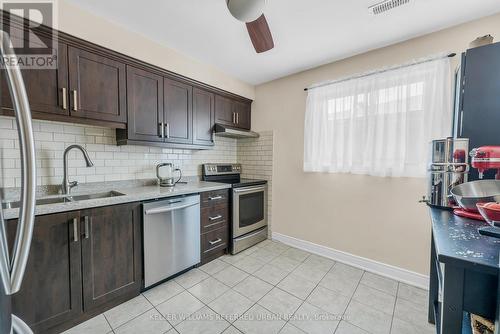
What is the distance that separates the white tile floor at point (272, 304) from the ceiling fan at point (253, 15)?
216 cm

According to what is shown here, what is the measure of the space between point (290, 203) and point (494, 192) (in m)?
2.11

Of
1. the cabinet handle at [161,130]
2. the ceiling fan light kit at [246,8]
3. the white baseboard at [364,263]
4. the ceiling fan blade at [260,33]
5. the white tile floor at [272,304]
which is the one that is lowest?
the white tile floor at [272,304]

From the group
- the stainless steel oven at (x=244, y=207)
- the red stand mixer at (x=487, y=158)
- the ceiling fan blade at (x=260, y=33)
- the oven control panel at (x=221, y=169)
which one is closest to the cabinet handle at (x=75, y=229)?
the stainless steel oven at (x=244, y=207)

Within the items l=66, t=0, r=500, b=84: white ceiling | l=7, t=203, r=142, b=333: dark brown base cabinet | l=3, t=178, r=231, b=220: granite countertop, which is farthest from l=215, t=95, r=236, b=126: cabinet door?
l=7, t=203, r=142, b=333: dark brown base cabinet

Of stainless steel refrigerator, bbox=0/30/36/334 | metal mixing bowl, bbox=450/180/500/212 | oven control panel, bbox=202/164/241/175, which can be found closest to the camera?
stainless steel refrigerator, bbox=0/30/36/334

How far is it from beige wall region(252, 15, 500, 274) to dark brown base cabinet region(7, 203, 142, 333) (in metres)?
1.99

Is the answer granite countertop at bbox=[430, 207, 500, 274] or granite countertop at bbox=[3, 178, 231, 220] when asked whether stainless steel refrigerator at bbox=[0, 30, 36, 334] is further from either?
granite countertop at bbox=[430, 207, 500, 274]

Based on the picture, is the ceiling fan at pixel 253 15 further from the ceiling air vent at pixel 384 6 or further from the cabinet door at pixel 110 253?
the cabinet door at pixel 110 253

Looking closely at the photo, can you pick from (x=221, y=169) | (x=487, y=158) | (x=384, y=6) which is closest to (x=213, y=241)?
(x=221, y=169)

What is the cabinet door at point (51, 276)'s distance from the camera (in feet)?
4.18

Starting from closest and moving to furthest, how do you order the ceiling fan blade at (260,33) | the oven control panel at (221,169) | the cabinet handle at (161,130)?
the ceiling fan blade at (260,33), the cabinet handle at (161,130), the oven control panel at (221,169)

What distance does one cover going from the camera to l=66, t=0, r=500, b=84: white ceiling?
1.62 metres

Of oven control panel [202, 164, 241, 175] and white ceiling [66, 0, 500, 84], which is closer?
white ceiling [66, 0, 500, 84]

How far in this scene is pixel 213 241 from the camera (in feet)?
8.07
